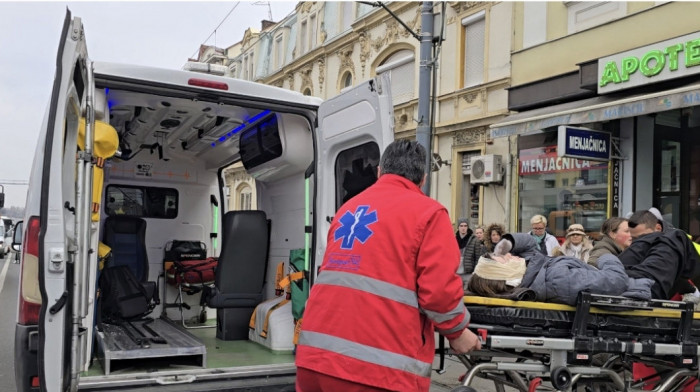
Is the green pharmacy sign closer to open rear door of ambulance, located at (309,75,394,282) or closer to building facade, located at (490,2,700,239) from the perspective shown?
building facade, located at (490,2,700,239)

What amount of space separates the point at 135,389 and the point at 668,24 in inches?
397

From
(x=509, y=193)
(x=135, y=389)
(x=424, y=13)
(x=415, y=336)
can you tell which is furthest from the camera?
(x=509, y=193)

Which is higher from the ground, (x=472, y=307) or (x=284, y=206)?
(x=284, y=206)

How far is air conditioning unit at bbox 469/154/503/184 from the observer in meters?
14.2

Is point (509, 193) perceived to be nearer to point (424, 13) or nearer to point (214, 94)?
point (424, 13)

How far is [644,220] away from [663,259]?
47 centimetres

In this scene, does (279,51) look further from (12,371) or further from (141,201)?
(12,371)

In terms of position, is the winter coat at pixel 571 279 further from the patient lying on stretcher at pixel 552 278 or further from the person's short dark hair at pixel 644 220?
the person's short dark hair at pixel 644 220

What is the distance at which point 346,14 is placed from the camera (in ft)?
70.1

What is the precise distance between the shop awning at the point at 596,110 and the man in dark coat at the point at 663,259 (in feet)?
18.2

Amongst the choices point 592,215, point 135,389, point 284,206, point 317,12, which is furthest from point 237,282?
point 317,12

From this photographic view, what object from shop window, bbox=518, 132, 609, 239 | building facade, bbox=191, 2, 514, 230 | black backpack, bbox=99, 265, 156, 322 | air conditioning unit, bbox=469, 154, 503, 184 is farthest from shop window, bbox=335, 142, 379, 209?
air conditioning unit, bbox=469, 154, 503, 184

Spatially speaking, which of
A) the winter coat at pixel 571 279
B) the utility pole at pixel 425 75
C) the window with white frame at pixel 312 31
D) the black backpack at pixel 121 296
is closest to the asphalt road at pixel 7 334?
the black backpack at pixel 121 296

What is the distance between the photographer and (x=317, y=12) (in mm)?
23406
